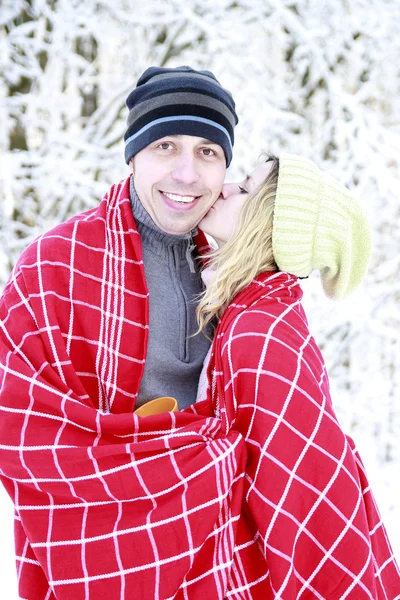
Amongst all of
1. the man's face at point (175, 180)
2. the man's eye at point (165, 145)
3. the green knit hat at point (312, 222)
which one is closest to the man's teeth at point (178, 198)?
the man's face at point (175, 180)

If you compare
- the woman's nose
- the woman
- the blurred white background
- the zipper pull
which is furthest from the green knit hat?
the blurred white background

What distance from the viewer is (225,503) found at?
1359mm

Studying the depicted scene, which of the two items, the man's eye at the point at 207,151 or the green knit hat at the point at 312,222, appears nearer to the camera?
the green knit hat at the point at 312,222

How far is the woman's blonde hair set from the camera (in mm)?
1609

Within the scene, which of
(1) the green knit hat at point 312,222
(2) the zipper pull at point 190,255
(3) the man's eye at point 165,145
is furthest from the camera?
(2) the zipper pull at point 190,255

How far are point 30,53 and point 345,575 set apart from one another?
323 cm

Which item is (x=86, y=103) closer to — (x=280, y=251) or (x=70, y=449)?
(x=280, y=251)

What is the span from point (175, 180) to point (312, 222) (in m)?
0.41

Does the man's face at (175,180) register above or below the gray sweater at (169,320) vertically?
above

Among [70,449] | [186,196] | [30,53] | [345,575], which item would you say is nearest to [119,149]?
[30,53]

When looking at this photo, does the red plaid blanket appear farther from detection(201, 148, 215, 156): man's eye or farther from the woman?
detection(201, 148, 215, 156): man's eye

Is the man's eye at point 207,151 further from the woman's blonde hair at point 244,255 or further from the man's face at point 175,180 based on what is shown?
the woman's blonde hair at point 244,255

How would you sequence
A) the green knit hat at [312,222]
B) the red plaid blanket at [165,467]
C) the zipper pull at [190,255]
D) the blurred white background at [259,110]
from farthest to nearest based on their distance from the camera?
the blurred white background at [259,110]
the zipper pull at [190,255]
the green knit hat at [312,222]
the red plaid blanket at [165,467]

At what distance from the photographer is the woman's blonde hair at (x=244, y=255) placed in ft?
5.28
